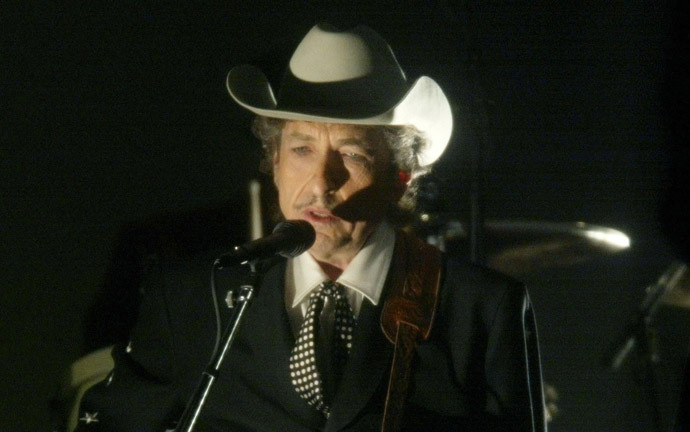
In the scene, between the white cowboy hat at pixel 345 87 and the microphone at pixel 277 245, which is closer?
the microphone at pixel 277 245

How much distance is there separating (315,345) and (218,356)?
0.67 meters

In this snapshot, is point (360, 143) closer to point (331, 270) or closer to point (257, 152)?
point (331, 270)

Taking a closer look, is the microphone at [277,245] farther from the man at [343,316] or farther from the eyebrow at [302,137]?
the eyebrow at [302,137]

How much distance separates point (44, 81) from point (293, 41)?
1.10 m

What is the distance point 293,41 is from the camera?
3.89 metres

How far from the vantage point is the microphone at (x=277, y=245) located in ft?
5.57

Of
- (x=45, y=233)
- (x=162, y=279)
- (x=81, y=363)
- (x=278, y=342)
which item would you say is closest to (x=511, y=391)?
(x=278, y=342)

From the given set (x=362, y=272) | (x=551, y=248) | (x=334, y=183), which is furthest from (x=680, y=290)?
(x=334, y=183)

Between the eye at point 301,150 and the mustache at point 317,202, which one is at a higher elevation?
the eye at point 301,150

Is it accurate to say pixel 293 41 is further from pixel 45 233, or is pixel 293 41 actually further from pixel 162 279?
pixel 162 279

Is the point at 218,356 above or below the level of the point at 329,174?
below

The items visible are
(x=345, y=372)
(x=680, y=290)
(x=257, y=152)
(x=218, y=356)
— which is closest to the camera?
(x=218, y=356)

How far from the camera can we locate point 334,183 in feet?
7.74

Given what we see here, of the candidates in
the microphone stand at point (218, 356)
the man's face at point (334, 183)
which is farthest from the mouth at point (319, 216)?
the microphone stand at point (218, 356)
